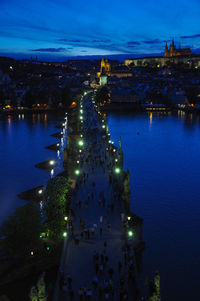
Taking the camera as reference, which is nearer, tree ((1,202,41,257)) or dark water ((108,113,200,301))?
tree ((1,202,41,257))

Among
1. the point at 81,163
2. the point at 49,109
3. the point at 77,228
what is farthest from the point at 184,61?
the point at 77,228

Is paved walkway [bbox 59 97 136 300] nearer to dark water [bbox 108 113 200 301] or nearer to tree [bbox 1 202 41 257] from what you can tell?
tree [bbox 1 202 41 257]

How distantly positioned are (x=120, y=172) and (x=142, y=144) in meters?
18.1

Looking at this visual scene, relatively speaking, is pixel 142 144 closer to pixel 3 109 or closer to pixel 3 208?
pixel 3 208

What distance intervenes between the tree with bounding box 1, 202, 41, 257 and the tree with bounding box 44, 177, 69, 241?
52 centimetres

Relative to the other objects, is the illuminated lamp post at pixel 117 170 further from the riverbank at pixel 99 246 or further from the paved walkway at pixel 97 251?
the paved walkway at pixel 97 251

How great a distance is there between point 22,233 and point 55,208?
1.38m

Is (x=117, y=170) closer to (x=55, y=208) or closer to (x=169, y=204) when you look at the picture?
(x=169, y=204)

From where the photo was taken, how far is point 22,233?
11.4 meters

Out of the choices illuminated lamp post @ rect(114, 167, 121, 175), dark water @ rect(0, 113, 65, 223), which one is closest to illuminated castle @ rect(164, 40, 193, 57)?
dark water @ rect(0, 113, 65, 223)

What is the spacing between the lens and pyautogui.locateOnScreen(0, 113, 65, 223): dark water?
20812mm

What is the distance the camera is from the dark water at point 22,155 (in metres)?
20.8

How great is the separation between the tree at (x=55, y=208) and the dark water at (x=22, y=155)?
5.03 meters

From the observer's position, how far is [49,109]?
66.7 meters
